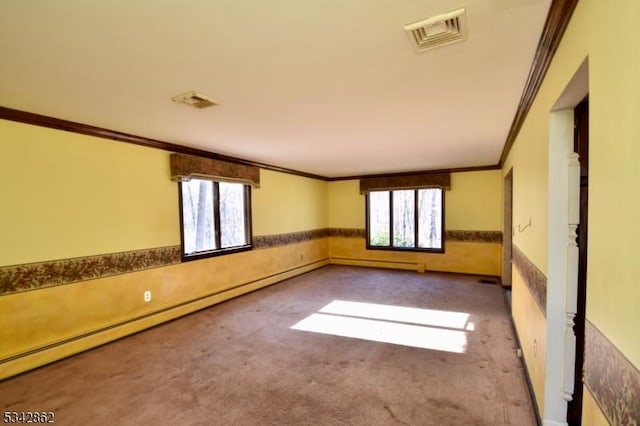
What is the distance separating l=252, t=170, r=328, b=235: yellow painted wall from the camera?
5.54 meters

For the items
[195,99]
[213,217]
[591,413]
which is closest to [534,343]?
[591,413]

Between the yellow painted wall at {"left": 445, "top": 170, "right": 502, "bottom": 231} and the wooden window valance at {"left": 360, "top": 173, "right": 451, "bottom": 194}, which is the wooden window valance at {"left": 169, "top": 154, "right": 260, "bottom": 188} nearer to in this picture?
the wooden window valance at {"left": 360, "top": 173, "right": 451, "bottom": 194}

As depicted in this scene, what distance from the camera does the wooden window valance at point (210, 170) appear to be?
393 centimetres

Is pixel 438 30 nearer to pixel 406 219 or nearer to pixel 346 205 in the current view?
pixel 406 219

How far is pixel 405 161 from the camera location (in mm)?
5375

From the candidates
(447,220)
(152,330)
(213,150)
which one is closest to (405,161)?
(447,220)

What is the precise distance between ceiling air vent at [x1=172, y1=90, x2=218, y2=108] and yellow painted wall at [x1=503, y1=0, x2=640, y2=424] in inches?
88.5

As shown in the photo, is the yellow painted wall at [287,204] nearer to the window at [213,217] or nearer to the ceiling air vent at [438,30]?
the window at [213,217]

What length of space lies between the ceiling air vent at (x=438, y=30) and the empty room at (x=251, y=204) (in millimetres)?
15

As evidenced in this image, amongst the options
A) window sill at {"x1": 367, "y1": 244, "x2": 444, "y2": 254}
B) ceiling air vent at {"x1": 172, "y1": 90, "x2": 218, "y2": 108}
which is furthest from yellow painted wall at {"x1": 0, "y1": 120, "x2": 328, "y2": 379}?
window sill at {"x1": 367, "y1": 244, "x2": 444, "y2": 254}

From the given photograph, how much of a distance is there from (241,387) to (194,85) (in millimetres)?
2293

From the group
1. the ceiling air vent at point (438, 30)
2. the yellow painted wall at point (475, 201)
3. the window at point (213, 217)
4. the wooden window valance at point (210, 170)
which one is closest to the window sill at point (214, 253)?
the window at point (213, 217)

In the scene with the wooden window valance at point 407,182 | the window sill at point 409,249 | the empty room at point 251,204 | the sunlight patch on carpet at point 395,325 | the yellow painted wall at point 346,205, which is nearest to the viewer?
the empty room at point 251,204

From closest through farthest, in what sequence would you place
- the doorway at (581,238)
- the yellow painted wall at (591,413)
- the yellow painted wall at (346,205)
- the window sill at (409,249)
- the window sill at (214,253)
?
the yellow painted wall at (591,413) → the doorway at (581,238) → the window sill at (214,253) → the window sill at (409,249) → the yellow painted wall at (346,205)
